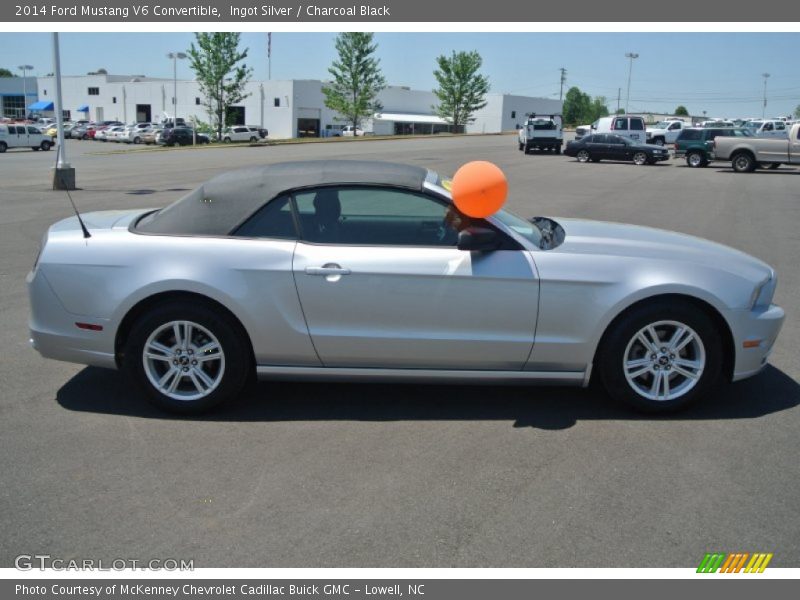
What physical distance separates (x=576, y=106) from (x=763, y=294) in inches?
5580

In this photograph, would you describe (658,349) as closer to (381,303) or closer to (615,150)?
(381,303)

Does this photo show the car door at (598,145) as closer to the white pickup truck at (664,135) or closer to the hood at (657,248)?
the white pickup truck at (664,135)

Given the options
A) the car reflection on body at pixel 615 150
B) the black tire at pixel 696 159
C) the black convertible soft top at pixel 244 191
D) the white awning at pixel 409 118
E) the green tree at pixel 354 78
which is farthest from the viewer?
the white awning at pixel 409 118

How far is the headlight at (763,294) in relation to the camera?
15.3 feet

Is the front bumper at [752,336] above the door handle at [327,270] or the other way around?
the other way around

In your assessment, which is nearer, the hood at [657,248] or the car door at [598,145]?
the hood at [657,248]

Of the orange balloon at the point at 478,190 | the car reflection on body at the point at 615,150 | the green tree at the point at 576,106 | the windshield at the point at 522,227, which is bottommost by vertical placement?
the windshield at the point at 522,227

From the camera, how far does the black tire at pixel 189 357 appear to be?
14.9ft

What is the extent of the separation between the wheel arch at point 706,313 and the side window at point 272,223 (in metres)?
2.05

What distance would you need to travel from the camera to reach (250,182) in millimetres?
4887

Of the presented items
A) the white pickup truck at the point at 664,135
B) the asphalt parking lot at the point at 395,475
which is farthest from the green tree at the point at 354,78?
the asphalt parking lot at the point at 395,475

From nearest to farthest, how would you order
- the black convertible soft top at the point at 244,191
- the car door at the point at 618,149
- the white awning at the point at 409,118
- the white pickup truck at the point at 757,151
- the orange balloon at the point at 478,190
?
the orange balloon at the point at 478,190, the black convertible soft top at the point at 244,191, the white pickup truck at the point at 757,151, the car door at the point at 618,149, the white awning at the point at 409,118

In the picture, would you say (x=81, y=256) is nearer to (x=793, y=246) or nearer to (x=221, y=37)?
(x=793, y=246)

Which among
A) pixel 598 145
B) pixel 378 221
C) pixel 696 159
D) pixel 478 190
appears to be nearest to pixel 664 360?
pixel 478 190
